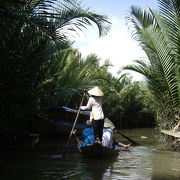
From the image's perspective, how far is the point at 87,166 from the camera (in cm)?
Result: 741

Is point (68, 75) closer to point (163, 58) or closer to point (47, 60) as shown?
point (47, 60)

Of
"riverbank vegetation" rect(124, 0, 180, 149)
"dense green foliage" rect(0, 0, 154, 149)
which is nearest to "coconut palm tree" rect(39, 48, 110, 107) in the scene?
"dense green foliage" rect(0, 0, 154, 149)

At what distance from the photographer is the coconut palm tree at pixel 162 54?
30.8 feet

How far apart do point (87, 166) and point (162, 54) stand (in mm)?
4222

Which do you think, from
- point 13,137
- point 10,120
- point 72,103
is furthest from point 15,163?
point 72,103

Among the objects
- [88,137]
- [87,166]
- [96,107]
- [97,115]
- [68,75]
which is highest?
[68,75]

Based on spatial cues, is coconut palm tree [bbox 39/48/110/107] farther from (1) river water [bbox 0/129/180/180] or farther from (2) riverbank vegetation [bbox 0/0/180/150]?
(1) river water [bbox 0/129/180/180]

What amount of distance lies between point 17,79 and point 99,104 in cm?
227

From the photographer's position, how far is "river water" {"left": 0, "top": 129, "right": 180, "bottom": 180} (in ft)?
20.6

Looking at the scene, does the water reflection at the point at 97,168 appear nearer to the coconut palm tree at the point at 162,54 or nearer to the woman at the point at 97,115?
the woman at the point at 97,115

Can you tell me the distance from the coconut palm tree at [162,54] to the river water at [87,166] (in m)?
1.55

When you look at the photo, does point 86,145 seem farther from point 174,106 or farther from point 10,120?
point 174,106

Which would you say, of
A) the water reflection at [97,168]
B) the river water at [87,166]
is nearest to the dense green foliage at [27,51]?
the river water at [87,166]

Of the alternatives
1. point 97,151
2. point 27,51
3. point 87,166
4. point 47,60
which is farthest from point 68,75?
point 87,166
